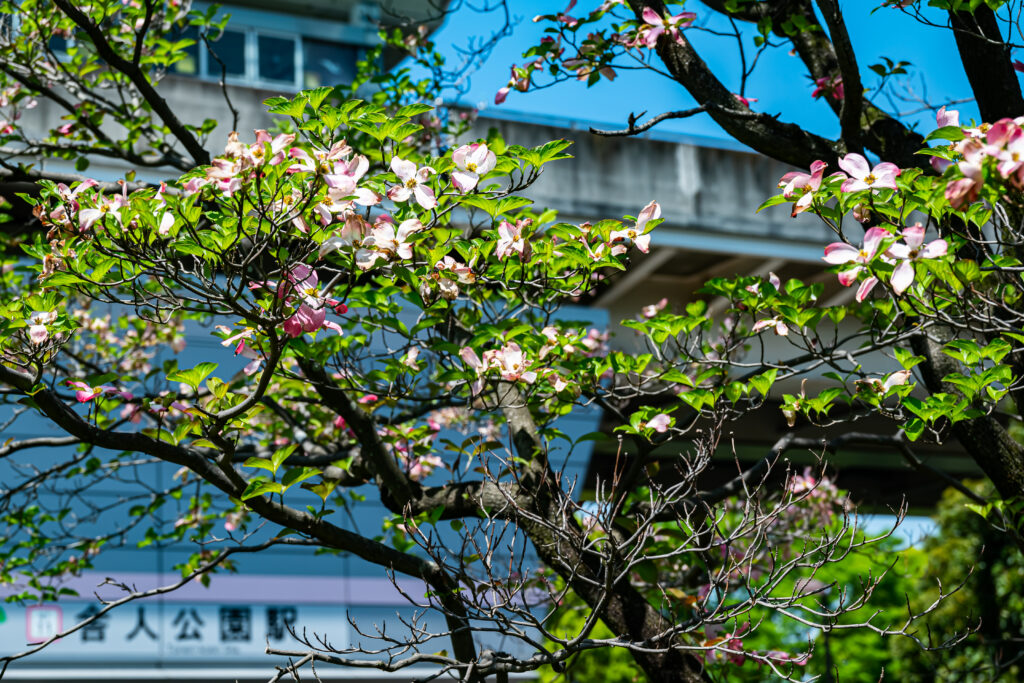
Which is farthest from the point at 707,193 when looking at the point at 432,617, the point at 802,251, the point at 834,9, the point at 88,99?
the point at 834,9

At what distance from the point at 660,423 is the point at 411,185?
126 cm

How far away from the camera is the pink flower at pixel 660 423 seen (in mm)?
3637

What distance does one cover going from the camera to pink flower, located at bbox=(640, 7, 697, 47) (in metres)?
3.93

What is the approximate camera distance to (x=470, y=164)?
291 centimetres

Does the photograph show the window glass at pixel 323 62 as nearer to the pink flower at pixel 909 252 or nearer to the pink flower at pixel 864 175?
the pink flower at pixel 864 175

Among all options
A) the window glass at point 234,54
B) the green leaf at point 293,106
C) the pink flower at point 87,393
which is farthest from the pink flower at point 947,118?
the window glass at point 234,54

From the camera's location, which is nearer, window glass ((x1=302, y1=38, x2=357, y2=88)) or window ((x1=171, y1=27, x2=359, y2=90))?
window ((x1=171, y1=27, x2=359, y2=90))

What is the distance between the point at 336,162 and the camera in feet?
9.02

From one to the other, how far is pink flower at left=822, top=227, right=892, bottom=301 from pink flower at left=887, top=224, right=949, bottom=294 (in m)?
0.04

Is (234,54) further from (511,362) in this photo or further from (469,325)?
(511,362)

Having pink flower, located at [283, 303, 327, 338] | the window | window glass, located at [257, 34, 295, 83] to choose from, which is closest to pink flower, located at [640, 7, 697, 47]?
pink flower, located at [283, 303, 327, 338]

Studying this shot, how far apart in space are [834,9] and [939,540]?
41.2 feet

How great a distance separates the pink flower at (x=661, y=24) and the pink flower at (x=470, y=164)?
1313 millimetres

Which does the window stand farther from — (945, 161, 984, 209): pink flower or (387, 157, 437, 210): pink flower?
(945, 161, 984, 209): pink flower
